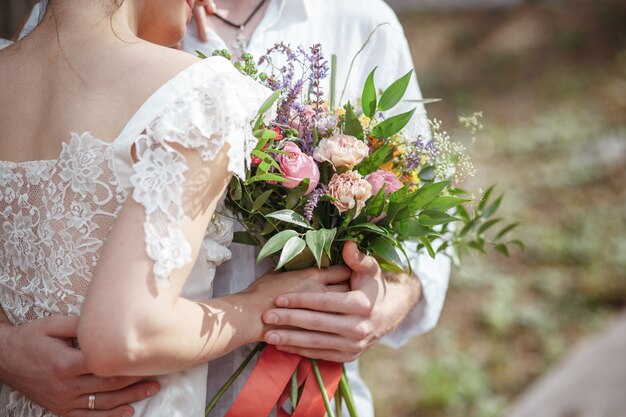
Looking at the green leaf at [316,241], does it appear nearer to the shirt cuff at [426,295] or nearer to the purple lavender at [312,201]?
the purple lavender at [312,201]

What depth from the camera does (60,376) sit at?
161 centimetres

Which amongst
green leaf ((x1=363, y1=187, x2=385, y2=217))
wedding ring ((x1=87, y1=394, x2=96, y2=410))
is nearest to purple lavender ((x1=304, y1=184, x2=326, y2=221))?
green leaf ((x1=363, y1=187, x2=385, y2=217))

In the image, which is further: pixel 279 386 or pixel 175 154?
pixel 279 386

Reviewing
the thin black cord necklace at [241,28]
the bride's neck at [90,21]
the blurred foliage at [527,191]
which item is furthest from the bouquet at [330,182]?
the blurred foliage at [527,191]

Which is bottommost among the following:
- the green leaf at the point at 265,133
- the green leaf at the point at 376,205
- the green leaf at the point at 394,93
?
the green leaf at the point at 376,205

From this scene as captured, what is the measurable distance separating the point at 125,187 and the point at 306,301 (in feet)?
1.78

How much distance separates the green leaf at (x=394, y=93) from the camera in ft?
5.87

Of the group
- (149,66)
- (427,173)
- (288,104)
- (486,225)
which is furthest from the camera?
(486,225)

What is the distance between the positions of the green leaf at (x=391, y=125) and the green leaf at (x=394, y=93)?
0.05 metres

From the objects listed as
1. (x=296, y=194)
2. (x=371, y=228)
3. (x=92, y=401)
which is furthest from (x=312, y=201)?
(x=92, y=401)

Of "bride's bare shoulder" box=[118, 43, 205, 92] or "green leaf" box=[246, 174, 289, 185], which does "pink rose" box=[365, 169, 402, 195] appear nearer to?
"green leaf" box=[246, 174, 289, 185]

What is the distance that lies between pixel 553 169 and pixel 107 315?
505 cm

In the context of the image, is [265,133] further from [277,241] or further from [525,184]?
[525,184]

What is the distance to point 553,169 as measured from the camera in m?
5.82
